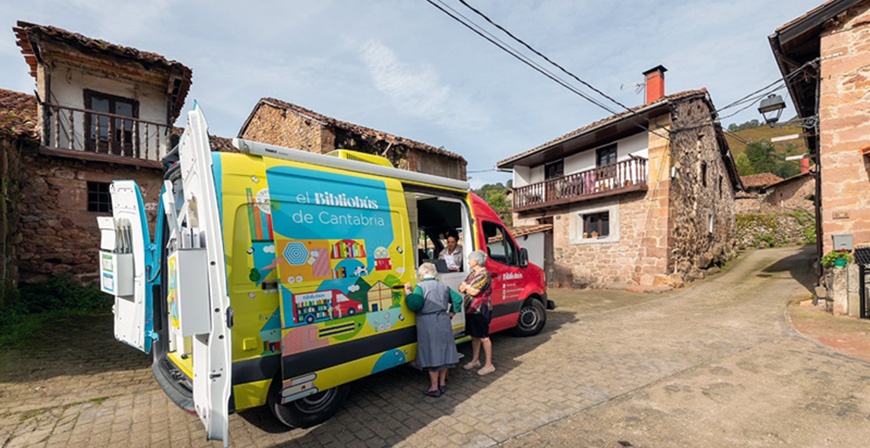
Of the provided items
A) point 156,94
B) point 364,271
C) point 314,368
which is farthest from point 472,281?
point 156,94

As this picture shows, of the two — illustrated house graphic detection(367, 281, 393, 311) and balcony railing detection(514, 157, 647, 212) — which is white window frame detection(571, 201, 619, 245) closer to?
balcony railing detection(514, 157, 647, 212)

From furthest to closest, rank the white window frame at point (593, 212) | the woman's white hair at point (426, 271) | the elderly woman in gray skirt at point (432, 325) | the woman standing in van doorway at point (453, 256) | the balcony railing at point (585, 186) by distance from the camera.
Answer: the white window frame at point (593, 212), the balcony railing at point (585, 186), the woman standing in van doorway at point (453, 256), the woman's white hair at point (426, 271), the elderly woman in gray skirt at point (432, 325)

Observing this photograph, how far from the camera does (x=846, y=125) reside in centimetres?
759

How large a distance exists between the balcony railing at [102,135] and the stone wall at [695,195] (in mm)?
15447

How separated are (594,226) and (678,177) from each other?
3.35 meters

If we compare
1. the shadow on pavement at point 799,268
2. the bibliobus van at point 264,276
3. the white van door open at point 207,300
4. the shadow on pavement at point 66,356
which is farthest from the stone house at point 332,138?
the shadow on pavement at point 799,268

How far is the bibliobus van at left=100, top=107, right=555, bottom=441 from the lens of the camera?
7.83ft

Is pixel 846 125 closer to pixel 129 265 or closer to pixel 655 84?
pixel 655 84

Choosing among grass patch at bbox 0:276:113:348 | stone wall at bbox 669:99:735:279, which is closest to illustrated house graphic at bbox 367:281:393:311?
grass patch at bbox 0:276:113:348

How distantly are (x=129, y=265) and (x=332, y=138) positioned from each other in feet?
31.0

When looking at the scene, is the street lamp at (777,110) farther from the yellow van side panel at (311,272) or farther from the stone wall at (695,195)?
the yellow van side panel at (311,272)

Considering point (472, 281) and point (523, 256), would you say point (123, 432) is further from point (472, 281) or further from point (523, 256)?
point (523, 256)

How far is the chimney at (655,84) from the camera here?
1459 cm

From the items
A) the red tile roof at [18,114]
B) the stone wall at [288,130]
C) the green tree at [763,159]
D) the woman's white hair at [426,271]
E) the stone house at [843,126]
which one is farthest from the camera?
the green tree at [763,159]
